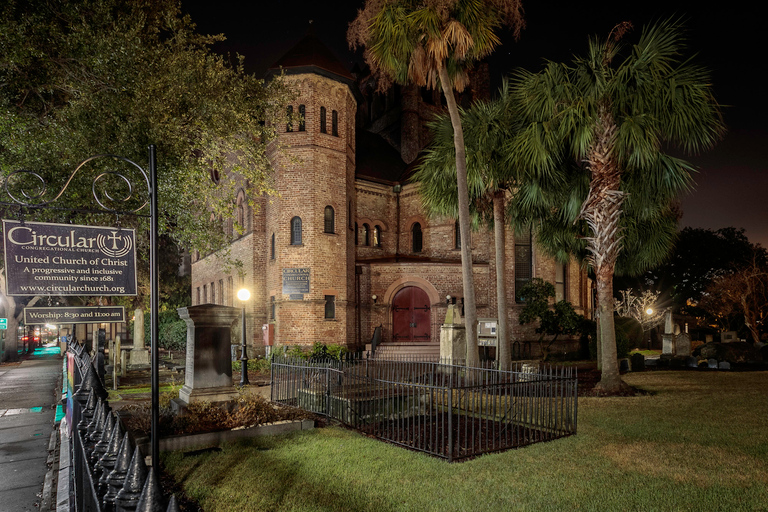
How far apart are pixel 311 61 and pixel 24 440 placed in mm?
18506

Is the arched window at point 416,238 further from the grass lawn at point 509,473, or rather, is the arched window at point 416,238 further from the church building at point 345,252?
the grass lawn at point 509,473

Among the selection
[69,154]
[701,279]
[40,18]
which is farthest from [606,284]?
[701,279]

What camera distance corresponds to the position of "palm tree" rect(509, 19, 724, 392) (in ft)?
37.1

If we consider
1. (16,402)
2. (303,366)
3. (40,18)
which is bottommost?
(16,402)

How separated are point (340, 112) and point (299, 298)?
8869 millimetres

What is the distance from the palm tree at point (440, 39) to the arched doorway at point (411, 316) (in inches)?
423

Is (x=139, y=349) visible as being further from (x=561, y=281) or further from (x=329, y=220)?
(x=561, y=281)

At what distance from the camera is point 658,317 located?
35219 mm

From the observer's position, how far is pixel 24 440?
871 cm

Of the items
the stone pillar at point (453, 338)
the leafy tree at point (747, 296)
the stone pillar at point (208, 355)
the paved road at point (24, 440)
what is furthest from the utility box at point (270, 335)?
the leafy tree at point (747, 296)

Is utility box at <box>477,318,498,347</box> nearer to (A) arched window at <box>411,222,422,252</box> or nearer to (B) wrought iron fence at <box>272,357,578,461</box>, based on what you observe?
(B) wrought iron fence at <box>272,357,578,461</box>

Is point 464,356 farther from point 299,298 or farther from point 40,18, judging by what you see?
point 40,18

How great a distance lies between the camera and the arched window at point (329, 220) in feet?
74.6

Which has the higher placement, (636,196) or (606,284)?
(636,196)
